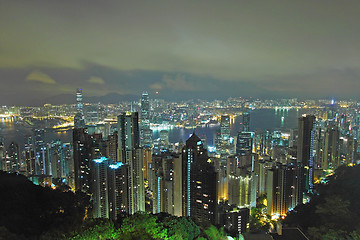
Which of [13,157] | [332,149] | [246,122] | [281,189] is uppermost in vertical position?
[246,122]

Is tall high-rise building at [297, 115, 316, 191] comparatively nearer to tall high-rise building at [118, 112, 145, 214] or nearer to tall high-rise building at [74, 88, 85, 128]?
tall high-rise building at [118, 112, 145, 214]

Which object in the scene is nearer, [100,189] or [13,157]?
[100,189]

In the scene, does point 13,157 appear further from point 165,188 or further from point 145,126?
point 145,126

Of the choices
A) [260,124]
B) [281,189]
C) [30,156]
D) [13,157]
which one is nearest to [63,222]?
[281,189]

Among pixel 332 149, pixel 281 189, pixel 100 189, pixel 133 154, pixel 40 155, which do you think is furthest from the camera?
pixel 332 149

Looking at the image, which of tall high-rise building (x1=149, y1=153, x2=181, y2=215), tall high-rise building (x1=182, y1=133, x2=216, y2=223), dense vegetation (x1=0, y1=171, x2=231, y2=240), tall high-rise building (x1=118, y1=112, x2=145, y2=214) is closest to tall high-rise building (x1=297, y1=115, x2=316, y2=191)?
tall high-rise building (x1=182, y1=133, x2=216, y2=223)

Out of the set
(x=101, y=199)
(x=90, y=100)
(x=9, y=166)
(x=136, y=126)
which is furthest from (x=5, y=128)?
(x=136, y=126)
